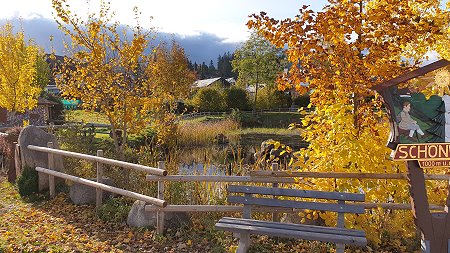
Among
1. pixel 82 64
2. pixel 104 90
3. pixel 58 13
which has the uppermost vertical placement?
pixel 58 13

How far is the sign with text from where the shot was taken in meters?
4.30

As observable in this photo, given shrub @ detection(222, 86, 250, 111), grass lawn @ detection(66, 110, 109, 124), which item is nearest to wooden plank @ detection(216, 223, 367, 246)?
grass lawn @ detection(66, 110, 109, 124)

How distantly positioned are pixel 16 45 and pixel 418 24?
20057mm

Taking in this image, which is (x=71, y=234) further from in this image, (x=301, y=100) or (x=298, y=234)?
(x=301, y=100)

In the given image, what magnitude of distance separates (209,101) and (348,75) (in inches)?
1278

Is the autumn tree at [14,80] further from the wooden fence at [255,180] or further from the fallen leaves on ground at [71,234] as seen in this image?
the wooden fence at [255,180]

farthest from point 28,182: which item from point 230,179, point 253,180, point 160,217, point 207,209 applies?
point 253,180

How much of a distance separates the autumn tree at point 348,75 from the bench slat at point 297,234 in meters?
1.14

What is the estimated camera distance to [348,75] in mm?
5750

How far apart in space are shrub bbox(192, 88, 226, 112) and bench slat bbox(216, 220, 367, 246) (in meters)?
33.5

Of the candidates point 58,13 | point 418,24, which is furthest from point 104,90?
point 418,24

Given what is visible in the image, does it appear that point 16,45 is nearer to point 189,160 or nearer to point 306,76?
point 189,160

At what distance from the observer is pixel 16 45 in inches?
803

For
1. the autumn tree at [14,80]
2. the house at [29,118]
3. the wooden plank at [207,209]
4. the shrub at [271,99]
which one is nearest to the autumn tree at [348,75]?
the wooden plank at [207,209]
